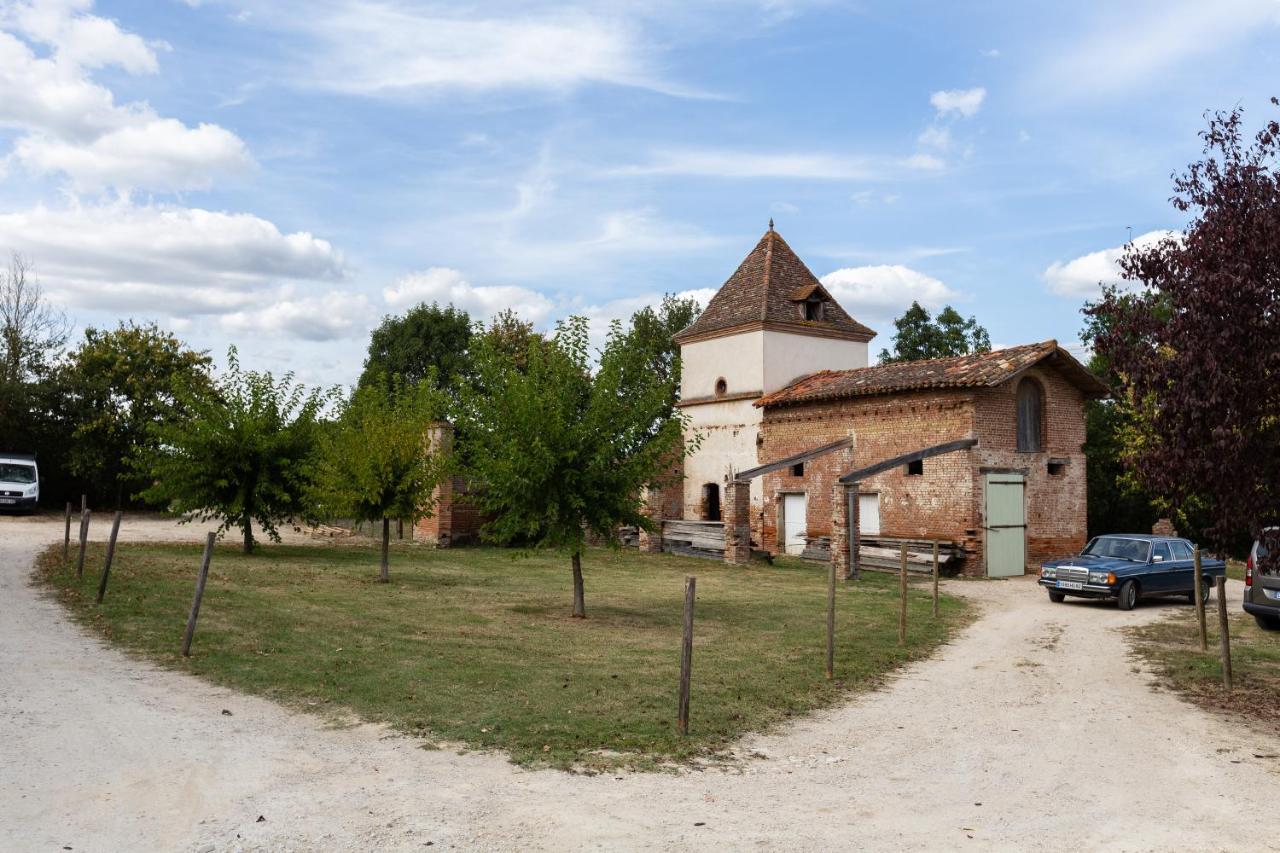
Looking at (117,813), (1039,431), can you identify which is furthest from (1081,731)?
(1039,431)

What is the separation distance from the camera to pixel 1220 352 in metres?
8.90

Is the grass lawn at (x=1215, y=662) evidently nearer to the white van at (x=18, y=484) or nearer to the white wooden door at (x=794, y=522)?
the white wooden door at (x=794, y=522)

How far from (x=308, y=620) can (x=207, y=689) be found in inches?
180

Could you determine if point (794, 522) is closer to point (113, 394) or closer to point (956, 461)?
point (956, 461)

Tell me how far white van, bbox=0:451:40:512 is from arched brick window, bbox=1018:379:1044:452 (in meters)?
31.9

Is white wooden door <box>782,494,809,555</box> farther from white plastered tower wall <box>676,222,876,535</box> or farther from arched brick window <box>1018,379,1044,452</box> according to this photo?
arched brick window <box>1018,379,1044,452</box>

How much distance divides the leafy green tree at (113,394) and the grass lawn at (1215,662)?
34.3 m

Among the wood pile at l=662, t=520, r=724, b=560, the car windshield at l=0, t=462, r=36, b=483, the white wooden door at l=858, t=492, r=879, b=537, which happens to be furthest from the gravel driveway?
the car windshield at l=0, t=462, r=36, b=483

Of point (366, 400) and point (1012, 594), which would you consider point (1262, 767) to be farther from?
point (366, 400)

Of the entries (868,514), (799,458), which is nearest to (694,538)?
(799,458)

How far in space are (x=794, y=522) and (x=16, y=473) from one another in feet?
87.3

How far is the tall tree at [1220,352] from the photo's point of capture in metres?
8.84

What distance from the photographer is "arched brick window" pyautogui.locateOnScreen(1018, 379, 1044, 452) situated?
2614 centimetres

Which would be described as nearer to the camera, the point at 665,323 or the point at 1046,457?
the point at 1046,457
